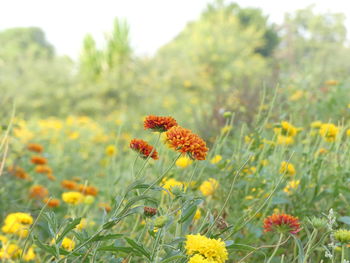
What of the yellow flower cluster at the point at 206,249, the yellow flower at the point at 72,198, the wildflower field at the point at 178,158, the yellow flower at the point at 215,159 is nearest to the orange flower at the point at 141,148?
the wildflower field at the point at 178,158

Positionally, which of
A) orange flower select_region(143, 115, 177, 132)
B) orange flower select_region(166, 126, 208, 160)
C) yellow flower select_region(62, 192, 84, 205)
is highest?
orange flower select_region(143, 115, 177, 132)

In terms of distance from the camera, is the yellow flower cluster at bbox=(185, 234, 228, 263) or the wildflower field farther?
the wildflower field

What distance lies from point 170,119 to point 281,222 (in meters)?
0.28

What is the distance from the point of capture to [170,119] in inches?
33.0

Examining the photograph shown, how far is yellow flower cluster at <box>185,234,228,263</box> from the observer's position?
722 millimetres

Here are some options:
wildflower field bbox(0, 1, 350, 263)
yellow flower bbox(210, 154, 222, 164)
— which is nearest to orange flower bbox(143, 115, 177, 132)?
wildflower field bbox(0, 1, 350, 263)

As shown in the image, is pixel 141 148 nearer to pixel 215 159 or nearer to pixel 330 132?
pixel 215 159

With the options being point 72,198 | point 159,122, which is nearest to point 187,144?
point 159,122

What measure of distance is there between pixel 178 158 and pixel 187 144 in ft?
0.39

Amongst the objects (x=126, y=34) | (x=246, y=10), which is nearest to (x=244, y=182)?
(x=126, y=34)

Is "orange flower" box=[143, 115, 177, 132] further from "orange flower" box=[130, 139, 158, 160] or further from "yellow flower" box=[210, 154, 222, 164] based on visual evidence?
"yellow flower" box=[210, 154, 222, 164]

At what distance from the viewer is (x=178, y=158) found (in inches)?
35.4

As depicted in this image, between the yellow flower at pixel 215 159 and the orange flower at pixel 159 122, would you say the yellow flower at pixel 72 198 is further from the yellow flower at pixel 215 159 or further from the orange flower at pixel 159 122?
the orange flower at pixel 159 122

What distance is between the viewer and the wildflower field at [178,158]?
0.84 meters
